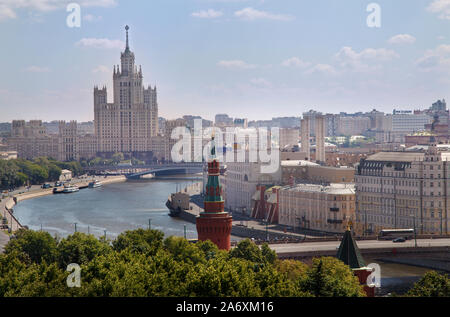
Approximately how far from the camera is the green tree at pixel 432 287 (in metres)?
14.2

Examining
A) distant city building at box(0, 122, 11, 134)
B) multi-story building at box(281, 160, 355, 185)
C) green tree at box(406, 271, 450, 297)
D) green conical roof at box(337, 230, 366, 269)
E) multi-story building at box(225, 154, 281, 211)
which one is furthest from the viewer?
distant city building at box(0, 122, 11, 134)

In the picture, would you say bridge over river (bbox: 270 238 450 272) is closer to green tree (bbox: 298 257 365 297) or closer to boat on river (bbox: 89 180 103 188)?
green tree (bbox: 298 257 365 297)

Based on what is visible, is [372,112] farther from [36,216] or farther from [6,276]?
[6,276]

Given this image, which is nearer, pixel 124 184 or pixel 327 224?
pixel 327 224

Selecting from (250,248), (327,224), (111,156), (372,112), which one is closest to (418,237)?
(327,224)

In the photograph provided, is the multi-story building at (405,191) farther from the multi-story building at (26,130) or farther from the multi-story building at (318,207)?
the multi-story building at (26,130)

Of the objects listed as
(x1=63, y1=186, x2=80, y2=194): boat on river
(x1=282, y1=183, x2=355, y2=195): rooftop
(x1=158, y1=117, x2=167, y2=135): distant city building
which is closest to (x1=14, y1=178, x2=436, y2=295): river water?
(x1=63, y1=186, x2=80, y2=194): boat on river

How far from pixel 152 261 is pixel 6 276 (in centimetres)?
260

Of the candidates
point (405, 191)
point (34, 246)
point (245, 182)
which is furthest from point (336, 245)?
point (245, 182)

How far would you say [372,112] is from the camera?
12762 cm

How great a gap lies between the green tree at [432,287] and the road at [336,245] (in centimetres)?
913

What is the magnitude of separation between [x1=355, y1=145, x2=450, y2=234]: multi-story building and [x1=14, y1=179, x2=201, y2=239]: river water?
631cm

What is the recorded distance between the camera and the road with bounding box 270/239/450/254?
2456 cm
